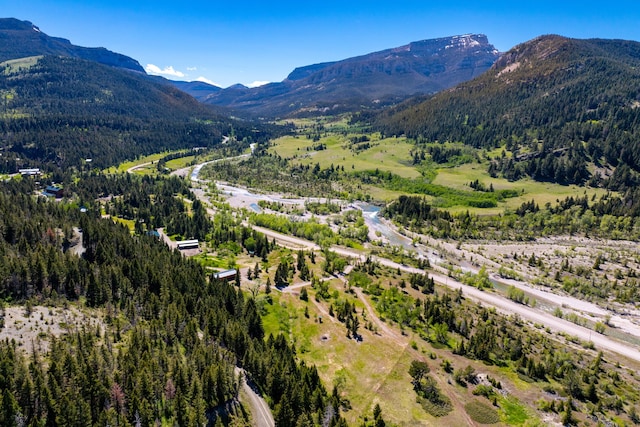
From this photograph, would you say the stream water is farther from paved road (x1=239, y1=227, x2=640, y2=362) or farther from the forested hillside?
the forested hillside

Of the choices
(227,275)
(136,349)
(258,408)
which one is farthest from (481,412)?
(227,275)

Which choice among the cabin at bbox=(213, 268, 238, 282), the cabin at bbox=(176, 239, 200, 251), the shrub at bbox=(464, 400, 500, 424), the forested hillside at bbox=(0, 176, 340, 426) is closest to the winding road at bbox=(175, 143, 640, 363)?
the cabin at bbox=(176, 239, 200, 251)

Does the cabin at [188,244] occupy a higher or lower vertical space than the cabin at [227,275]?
lower

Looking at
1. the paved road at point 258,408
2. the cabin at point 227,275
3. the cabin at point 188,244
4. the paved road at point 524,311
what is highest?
the cabin at point 227,275

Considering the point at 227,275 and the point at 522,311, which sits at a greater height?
the point at 227,275

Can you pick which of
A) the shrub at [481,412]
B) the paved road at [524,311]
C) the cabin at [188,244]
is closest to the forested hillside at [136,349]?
the shrub at [481,412]

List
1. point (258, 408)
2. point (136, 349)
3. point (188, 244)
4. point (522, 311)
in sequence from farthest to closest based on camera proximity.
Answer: point (188, 244), point (522, 311), point (258, 408), point (136, 349)

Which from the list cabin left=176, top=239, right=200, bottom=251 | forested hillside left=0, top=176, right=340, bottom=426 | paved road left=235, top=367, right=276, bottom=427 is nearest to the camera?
forested hillside left=0, top=176, right=340, bottom=426

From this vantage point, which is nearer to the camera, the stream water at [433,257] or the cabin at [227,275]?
the stream water at [433,257]

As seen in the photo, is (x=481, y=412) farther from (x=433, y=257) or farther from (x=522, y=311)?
(x=433, y=257)

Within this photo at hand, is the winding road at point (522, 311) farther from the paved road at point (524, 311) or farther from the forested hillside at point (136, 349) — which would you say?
the forested hillside at point (136, 349)

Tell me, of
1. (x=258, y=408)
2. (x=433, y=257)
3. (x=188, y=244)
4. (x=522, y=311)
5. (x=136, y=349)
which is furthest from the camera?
(x=433, y=257)

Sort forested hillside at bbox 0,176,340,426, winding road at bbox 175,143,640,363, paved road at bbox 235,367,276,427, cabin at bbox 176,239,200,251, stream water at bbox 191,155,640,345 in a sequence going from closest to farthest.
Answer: forested hillside at bbox 0,176,340,426
paved road at bbox 235,367,276,427
winding road at bbox 175,143,640,363
stream water at bbox 191,155,640,345
cabin at bbox 176,239,200,251
